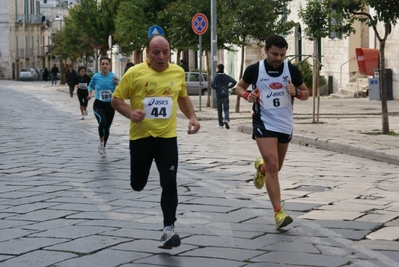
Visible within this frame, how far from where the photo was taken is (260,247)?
7.59 metres

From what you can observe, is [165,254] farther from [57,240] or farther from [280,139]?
[280,139]

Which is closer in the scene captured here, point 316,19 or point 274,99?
point 274,99

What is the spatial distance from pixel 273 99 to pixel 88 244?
7.33 ft

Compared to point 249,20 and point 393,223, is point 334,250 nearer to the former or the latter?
point 393,223

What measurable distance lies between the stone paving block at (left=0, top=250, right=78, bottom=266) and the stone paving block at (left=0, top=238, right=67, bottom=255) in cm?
15

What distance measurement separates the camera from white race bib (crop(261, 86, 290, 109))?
8.85 m

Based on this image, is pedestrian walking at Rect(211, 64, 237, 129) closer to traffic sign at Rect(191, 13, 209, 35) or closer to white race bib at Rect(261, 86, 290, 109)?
traffic sign at Rect(191, 13, 209, 35)

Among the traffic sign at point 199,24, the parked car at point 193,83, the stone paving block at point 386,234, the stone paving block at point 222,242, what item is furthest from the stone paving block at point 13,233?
the parked car at point 193,83

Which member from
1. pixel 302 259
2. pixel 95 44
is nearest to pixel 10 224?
pixel 302 259

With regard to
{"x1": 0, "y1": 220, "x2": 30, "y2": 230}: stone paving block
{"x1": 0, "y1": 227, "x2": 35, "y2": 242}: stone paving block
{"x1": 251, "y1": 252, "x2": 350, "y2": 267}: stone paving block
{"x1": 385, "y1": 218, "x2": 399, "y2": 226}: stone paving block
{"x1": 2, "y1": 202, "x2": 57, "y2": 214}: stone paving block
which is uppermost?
{"x1": 2, "y1": 202, "x2": 57, "y2": 214}: stone paving block

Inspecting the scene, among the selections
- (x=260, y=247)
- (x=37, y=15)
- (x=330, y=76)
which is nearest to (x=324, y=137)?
(x=260, y=247)

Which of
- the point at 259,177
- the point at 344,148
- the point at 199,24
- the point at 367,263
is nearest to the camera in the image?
the point at 367,263

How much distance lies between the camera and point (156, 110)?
7828 mm

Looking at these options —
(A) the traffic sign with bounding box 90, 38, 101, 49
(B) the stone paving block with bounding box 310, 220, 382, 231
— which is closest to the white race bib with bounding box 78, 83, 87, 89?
(B) the stone paving block with bounding box 310, 220, 382, 231
